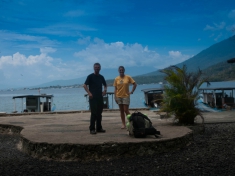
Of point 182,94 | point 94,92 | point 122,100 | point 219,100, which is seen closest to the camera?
point 94,92

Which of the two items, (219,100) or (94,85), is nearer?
(94,85)

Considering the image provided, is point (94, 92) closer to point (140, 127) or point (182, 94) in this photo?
point (140, 127)

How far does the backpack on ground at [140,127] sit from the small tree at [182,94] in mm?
2356

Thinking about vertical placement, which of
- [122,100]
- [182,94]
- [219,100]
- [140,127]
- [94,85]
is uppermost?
[94,85]

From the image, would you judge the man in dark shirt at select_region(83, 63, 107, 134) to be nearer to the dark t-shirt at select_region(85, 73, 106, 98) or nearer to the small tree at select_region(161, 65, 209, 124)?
the dark t-shirt at select_region(85, 73, 106, 98)

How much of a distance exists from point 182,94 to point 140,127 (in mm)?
2854

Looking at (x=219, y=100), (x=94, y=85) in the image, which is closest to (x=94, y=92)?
(x=94, y=85)

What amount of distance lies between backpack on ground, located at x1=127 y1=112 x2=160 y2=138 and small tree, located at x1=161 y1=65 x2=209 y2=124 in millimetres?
2356

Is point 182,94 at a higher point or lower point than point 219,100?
higher

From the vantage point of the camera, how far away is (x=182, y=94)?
30.6 ft

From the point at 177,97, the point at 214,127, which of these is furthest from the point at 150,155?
the point at 214,127

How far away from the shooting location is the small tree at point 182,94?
368 inches

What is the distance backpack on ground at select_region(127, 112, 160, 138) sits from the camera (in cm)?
688

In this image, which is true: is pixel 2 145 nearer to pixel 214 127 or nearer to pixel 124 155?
pixel 124 155
